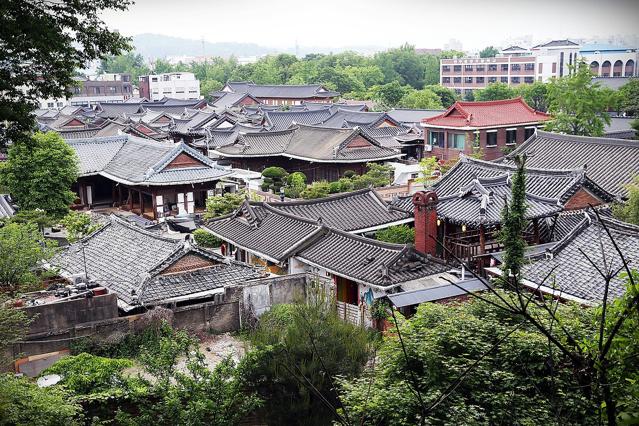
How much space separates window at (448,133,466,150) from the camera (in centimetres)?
4656

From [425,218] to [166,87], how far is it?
322ft

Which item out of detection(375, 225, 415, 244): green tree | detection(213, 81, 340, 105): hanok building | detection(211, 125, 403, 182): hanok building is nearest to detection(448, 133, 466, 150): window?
detection(211, 125, 403, 182): hanok building

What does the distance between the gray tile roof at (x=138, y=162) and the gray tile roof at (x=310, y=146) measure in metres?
7.09

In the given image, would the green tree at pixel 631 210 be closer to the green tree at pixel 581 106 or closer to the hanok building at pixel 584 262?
the hanok building at pixel 584 262

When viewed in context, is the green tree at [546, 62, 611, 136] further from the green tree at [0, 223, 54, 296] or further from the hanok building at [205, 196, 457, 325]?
the green tree at [0, 223, 54, 296]

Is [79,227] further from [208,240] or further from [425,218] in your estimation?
[425,218]

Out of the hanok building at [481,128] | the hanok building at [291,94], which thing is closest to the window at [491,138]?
the hanok building at [481,128]

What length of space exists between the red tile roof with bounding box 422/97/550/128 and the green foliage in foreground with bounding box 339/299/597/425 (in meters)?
35.2

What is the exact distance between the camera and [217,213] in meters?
31.2

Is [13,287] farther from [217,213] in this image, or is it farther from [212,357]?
[217,213]

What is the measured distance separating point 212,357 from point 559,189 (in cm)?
1415

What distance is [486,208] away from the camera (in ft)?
72.5

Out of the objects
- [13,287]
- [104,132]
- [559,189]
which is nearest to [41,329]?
[13,287]

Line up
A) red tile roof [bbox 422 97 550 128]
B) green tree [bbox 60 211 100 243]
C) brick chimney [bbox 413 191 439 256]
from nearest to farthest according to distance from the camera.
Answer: brick chimney [bbox 413 191 439 256]
green tree [bbox 60 211 100 243]
red tile roof [bbox 422 97 550 128]
